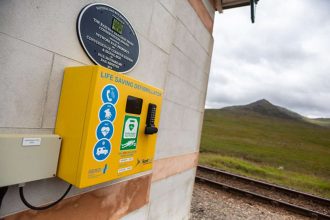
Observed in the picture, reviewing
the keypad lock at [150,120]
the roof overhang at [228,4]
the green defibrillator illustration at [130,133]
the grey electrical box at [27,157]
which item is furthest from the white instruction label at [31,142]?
the roof overhang at [228,4]

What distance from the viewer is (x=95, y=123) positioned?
184 centimetres

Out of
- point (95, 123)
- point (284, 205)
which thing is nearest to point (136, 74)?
point (95, 123)

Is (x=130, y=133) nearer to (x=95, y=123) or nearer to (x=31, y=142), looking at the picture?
(x=95, y=123)

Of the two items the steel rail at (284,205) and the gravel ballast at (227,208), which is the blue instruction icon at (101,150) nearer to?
the gravel ballast at (227,208)

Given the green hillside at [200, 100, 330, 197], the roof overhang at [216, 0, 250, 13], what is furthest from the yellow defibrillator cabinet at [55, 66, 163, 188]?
the green hillside at [200, 100, 330, 197]

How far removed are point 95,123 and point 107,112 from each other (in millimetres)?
137

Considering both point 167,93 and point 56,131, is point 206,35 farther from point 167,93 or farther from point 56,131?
point 56,131

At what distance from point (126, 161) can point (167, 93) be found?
184 centimetres

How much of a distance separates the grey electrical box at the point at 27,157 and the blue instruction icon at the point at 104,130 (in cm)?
31

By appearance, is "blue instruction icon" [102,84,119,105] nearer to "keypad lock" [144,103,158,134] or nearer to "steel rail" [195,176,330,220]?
"keypad lock" [144,103,158,134]

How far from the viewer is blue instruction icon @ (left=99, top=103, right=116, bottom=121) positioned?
Answer: 6.17 feet

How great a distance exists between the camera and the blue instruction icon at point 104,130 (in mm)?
1889

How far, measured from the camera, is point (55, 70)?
6.35ft

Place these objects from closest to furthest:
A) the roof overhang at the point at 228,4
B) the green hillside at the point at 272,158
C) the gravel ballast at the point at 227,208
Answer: the roof overhang at the point at 228,4 < the gravel ballast at the point at 227,208 < the green hillside at the point at 272,158
